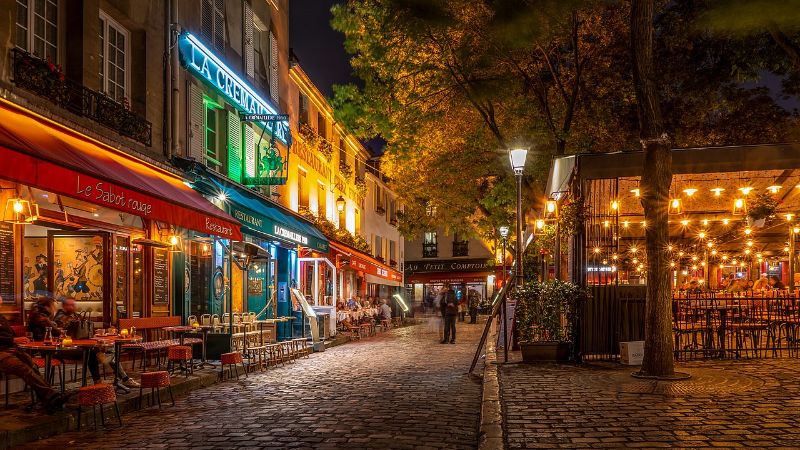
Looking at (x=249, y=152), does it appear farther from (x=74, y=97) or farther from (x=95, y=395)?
(x=95, y=395)

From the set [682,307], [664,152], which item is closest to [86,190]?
[664,152]

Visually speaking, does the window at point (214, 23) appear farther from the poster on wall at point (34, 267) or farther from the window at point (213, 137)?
the poster on wall at point (34, 267)

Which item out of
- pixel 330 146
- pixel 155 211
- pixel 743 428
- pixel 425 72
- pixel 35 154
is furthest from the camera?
pixel 330 146

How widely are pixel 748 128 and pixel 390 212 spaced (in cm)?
2782

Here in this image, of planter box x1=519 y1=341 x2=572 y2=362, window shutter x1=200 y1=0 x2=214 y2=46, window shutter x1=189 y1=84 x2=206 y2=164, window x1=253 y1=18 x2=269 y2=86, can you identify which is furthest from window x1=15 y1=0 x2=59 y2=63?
window x1=253 y1=18 x2=269 y2=86

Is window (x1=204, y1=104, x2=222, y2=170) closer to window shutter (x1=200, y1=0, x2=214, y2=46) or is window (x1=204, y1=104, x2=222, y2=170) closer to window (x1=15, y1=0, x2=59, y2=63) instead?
window shutter (x1=200, y1=0, x2=214, y2=46)

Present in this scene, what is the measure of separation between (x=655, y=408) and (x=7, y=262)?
861 centimetres

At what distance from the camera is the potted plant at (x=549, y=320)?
12.9 metres

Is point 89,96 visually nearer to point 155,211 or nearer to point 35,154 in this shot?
point 155,211

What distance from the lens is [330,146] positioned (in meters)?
29.4

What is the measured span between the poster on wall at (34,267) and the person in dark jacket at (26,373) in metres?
2.52

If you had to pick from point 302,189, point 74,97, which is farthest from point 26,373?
point 302,189

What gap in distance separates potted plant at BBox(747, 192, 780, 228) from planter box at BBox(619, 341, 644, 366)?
4996mm

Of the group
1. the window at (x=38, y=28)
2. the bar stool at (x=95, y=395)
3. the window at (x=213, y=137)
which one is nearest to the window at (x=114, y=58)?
the window at (x=38, y=28)
